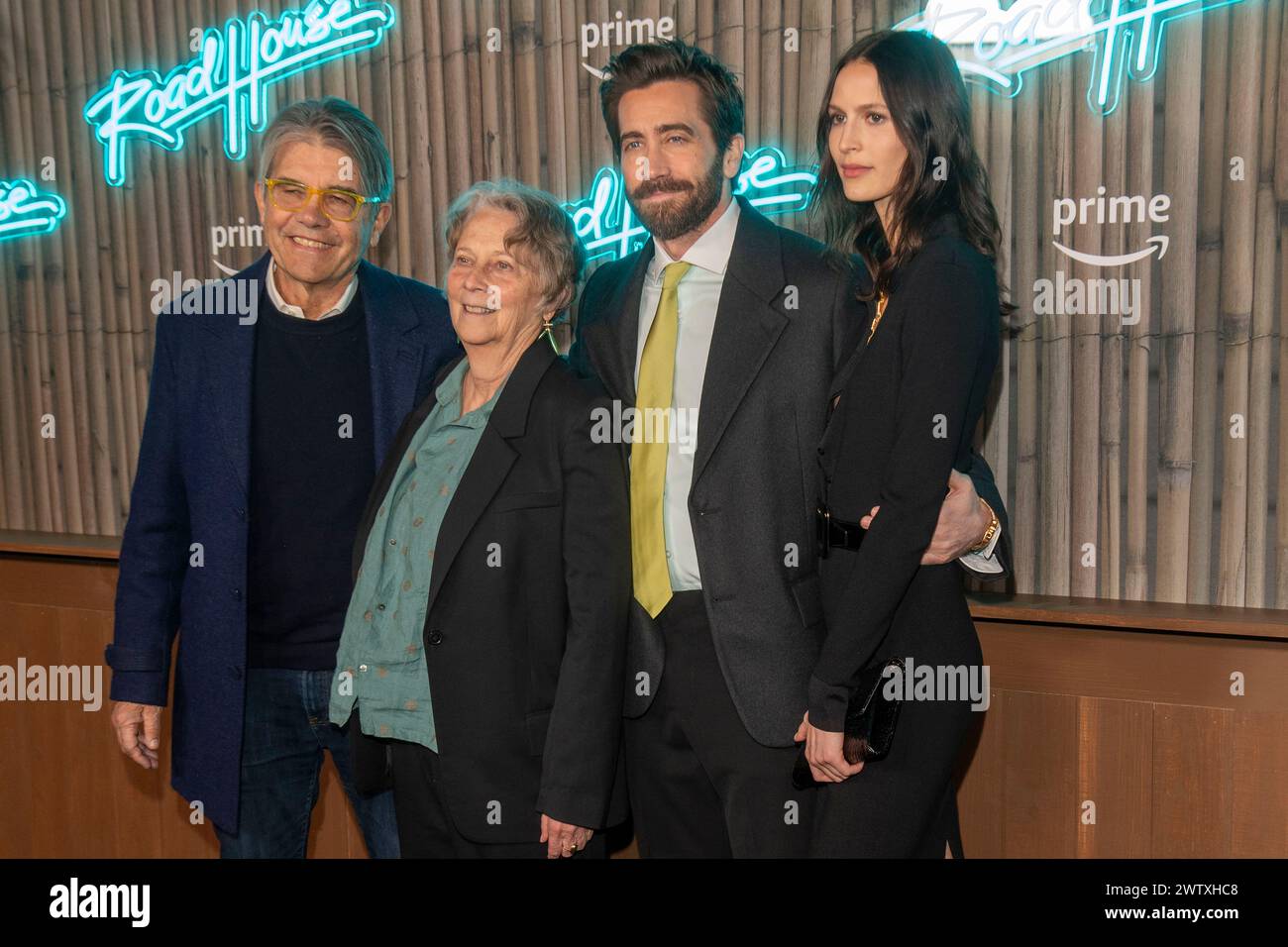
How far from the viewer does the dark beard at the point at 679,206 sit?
2.40 m

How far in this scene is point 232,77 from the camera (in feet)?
13.5

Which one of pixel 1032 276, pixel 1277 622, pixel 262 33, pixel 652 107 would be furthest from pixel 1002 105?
pixel 262 33

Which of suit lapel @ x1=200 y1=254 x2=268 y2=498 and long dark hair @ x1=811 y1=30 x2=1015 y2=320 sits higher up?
long dark hair @ x1=811 y1=30 x2=1015 y2=320

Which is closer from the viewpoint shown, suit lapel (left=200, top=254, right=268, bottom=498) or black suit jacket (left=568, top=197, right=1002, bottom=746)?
black suit jacket (left=568, top=197, right=1002, bottom=746)

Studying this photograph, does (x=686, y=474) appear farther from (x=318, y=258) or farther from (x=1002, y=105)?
(x=1002, y=105)

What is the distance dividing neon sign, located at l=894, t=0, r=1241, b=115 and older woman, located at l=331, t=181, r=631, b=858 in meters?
1.42

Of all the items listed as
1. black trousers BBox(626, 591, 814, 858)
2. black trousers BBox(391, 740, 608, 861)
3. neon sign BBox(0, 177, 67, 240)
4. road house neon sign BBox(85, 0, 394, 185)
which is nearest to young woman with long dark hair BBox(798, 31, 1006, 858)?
black trousers BBox(626, 591, 814, 858)

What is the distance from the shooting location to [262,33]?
406 centimetres

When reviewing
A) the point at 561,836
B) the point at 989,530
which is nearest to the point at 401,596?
the point at 561,836

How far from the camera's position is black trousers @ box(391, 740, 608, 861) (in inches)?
87.7

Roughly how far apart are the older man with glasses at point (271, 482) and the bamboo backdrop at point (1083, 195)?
1227 mm

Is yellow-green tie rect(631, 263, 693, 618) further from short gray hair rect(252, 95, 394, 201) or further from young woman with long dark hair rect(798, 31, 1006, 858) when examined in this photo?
short gray hair rect(252, 95, 394, 201)

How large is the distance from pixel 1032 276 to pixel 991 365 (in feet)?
3.68

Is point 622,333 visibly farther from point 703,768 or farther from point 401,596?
point 703,768
